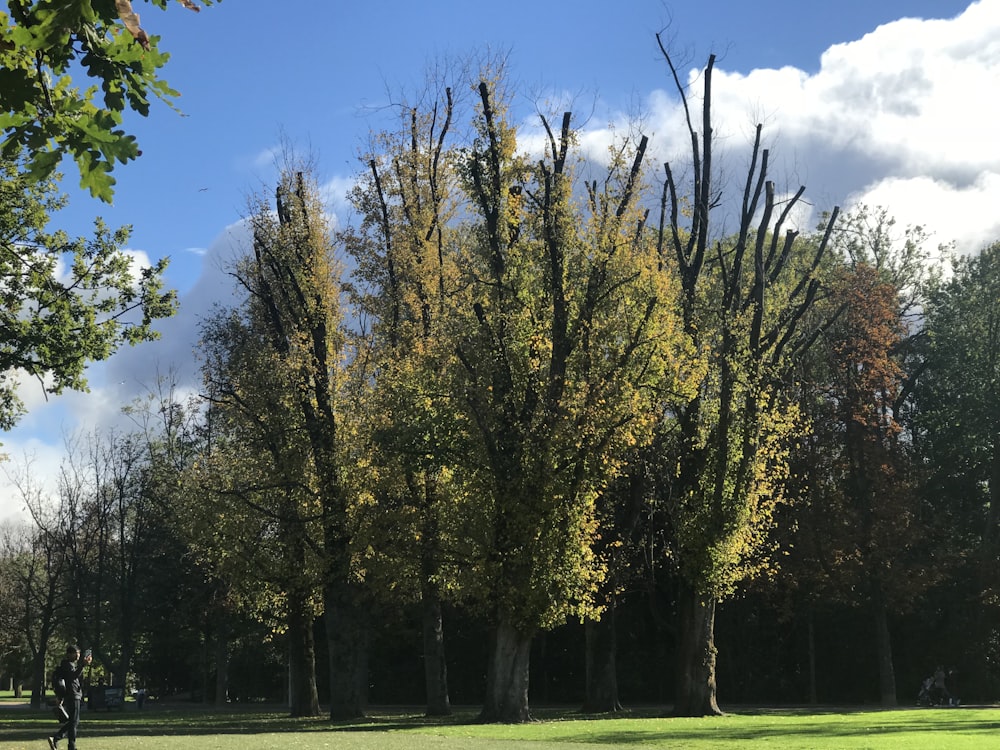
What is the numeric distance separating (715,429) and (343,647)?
41.4 feet

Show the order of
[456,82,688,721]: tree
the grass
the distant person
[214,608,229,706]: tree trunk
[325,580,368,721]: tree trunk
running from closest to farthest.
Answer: the grass → [456,82,688,721]: tree → [325,580,368,721]: tree trunk → the distant person → [214,608,229,706]: tree trunk

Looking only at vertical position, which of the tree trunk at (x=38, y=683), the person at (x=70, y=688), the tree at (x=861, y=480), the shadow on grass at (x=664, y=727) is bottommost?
the tree trunk at (x=38, y=683)

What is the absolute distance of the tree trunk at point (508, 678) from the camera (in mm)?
25453

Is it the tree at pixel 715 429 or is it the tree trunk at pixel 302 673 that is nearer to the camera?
the tree at pixel 715 429

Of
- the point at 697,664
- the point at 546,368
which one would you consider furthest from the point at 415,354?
the point at 697,664

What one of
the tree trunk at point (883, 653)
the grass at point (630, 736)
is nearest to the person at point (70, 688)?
the grass at point (630, 736)

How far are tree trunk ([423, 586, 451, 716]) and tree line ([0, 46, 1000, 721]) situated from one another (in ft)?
0.31

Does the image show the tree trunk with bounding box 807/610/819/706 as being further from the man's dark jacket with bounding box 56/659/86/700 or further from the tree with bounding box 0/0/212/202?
the tree with bounding box 0/0/212/202

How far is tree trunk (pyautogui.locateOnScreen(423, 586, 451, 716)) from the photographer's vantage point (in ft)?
99.7

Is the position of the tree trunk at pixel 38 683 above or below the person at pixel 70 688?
below

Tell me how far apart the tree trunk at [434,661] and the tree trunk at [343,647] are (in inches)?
82.0

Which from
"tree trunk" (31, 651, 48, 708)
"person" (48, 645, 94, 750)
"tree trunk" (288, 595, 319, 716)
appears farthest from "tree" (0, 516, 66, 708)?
"person" (48, 645, 94, 750)

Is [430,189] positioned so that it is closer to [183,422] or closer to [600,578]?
[600,578]

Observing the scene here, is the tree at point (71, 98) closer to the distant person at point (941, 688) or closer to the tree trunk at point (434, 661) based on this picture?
the tree trunk at point (434, 661)
